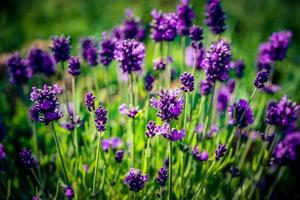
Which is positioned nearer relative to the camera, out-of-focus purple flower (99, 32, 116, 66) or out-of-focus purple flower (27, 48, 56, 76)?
out-of-focus purple flower (99, 32, 116, 66)

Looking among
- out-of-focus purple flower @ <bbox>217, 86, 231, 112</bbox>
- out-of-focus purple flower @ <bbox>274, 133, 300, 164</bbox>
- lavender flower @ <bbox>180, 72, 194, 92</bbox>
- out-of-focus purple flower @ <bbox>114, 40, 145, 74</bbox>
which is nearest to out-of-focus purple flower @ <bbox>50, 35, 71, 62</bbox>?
out-of-focus purple flower @ <bbox>114, 40, 145, 74</bbox>

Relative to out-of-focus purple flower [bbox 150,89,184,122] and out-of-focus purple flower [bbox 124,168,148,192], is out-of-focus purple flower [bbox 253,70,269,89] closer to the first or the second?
out-of-focus purple flower [bbox 150,89,184,122]

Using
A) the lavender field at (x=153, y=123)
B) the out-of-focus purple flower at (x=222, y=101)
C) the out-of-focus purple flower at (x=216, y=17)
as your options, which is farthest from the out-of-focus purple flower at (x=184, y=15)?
the out-of-focus purple flower at (x=222, y=101)

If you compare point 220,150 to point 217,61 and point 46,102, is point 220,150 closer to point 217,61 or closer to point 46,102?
point 217,61

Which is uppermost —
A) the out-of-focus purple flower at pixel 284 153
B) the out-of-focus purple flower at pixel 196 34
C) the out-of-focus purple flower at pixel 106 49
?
the out-of-focus purple flower at pixel 196 34

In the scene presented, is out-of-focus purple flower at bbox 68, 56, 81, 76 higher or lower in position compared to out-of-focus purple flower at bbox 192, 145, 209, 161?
higher

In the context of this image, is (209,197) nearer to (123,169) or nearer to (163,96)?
(123,169)

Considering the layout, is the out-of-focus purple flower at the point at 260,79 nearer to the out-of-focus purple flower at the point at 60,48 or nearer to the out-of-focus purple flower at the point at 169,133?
the out-of-focus purple flower at the point at 169,133
